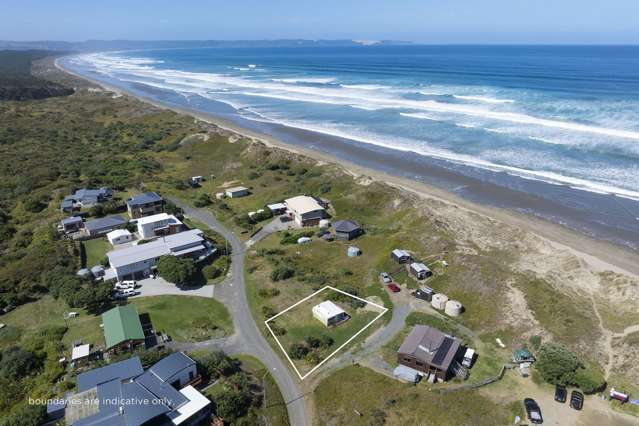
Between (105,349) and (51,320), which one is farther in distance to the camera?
(51,320)

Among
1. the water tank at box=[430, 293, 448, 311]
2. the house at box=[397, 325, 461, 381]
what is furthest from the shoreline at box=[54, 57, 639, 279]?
the house at box=[397, 325, 461, 381]

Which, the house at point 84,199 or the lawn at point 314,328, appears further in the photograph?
the house at point 84,199

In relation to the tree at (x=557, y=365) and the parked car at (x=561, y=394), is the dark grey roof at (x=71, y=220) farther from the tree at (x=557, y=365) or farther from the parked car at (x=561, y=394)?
the parked car at (x=561, y=394)

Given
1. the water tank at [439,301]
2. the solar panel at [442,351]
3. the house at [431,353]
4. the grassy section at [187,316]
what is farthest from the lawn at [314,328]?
the solar panel at [442,351]

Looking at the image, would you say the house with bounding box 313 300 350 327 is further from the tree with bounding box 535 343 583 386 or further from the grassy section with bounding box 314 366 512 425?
the tree with bounding box 535 343 583 386

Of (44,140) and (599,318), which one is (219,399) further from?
(44,140)

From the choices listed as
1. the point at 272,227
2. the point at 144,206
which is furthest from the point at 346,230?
the point at 144,206

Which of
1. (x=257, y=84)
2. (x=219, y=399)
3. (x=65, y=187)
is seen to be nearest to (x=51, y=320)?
(x=219, y=399)
